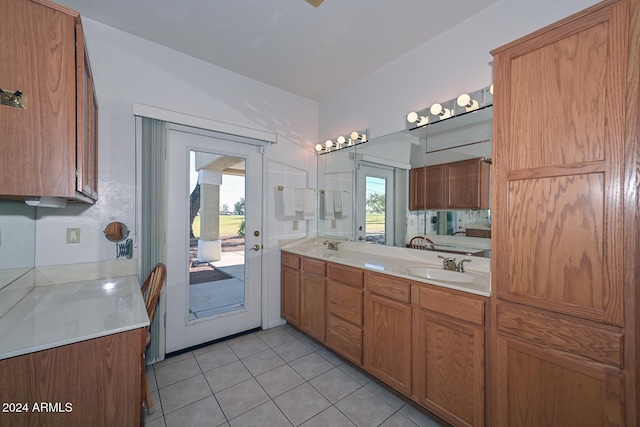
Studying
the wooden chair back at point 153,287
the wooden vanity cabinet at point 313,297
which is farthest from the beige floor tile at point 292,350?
the wooden chair back at point 153,287

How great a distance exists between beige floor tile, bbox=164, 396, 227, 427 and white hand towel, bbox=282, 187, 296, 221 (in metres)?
1.79

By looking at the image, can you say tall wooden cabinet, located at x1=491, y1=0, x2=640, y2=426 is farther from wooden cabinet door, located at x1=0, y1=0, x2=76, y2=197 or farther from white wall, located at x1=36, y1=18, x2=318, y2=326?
white wall, located at x1=36, y1=18, x2=318, y2=326

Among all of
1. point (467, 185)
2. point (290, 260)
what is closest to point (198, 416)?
point (290, 260)

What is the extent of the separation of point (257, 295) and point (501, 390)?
7.37 feet

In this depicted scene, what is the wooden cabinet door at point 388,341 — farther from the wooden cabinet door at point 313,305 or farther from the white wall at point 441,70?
the white wall at point 441,70

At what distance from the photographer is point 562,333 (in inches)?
43.9

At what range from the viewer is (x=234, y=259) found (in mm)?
2709

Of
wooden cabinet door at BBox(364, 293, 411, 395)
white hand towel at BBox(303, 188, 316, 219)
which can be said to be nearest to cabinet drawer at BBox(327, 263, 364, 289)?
wooden cabinet door at BBox(364, 293, 411, 395)

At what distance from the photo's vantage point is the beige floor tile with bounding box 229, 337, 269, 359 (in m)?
2.40

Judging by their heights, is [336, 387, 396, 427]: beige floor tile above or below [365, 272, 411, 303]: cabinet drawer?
below

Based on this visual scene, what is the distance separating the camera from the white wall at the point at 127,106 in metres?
1.90

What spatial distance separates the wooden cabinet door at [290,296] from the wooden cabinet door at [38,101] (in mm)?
1995

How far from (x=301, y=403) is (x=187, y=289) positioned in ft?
4.67

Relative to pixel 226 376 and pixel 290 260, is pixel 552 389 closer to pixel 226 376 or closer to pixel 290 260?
pixel 226 376
